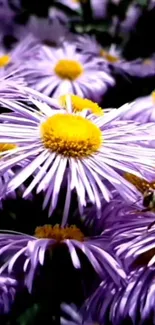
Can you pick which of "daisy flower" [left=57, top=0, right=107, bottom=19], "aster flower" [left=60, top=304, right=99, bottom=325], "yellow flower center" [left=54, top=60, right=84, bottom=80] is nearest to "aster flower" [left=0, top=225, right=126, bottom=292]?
"aster flower" [left=60, top=304, right=99, bottom=325]

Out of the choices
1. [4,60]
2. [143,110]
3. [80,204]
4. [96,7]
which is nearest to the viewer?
[80,204]

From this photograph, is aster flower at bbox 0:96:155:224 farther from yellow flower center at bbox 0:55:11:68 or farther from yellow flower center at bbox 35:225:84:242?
yellow flower center at bbox 0:55:11:68

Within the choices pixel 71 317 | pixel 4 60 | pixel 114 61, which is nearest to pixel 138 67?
pixel 114 61

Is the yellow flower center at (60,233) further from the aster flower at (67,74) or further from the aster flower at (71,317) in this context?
the aster flower at (67,74)

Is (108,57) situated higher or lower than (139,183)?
higher

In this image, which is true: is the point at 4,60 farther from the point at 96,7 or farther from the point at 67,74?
the point at 96,7

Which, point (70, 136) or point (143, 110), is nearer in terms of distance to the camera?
point (70, 136)
